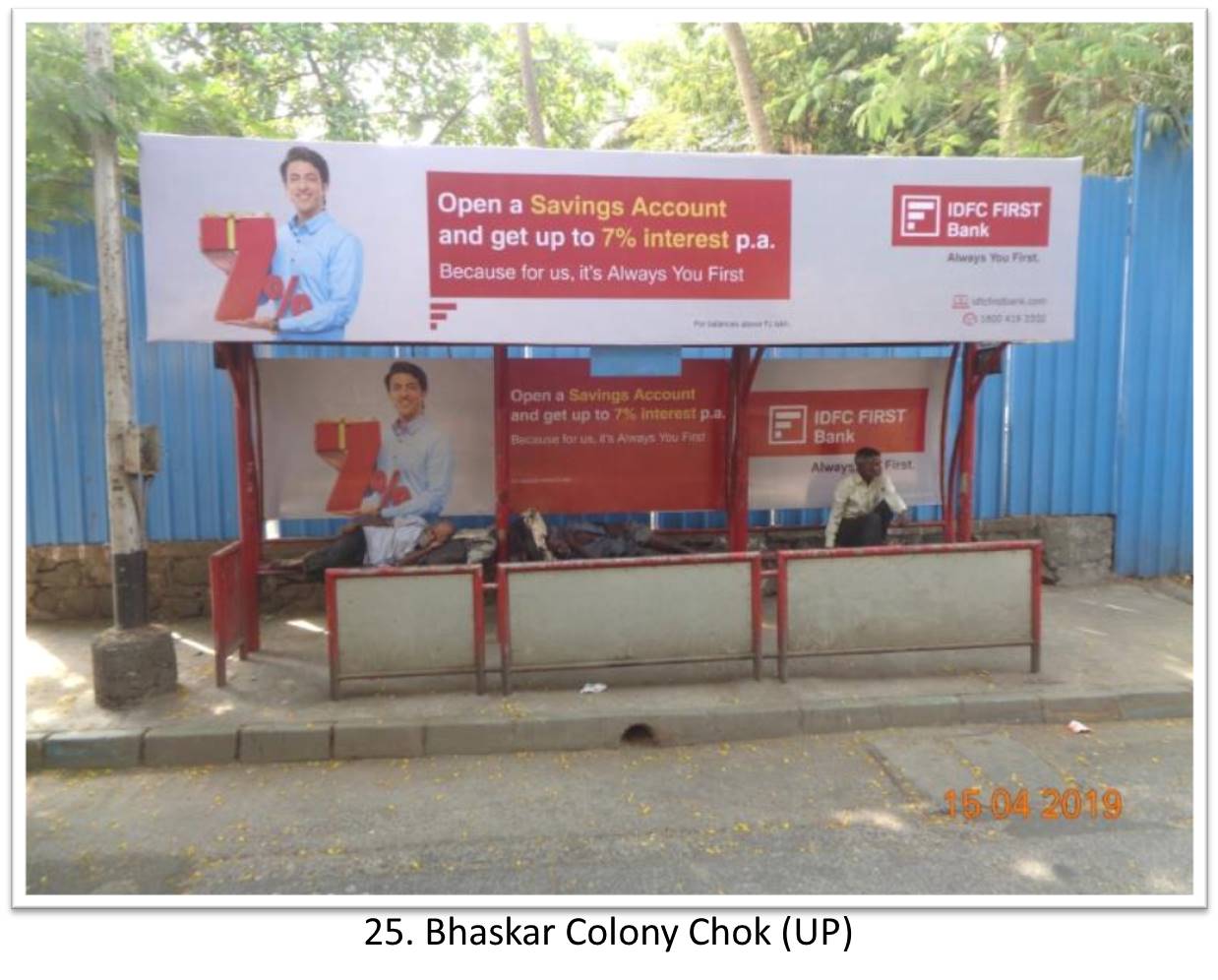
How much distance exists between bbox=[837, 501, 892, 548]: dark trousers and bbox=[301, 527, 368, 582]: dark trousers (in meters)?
4.02

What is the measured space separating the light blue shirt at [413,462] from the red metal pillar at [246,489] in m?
1.03

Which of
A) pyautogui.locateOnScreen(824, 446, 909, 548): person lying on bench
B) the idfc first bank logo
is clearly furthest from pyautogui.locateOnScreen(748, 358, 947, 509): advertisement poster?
the idfc first bank logo

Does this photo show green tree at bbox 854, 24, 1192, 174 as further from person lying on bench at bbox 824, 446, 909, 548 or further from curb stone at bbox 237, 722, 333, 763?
curb stone at bbox 237, 722, 333, 763

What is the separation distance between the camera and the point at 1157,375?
7.77 meters

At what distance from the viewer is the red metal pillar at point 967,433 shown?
641 centimetres

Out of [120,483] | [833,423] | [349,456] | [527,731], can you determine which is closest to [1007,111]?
[833,423]

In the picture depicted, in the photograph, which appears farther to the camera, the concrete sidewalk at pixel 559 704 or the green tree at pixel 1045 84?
the green tree at pixel 1045 84

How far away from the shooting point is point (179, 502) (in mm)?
6777

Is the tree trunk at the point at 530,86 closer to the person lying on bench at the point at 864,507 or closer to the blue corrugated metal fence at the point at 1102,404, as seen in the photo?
the blue corrugated metal fence at the point at 1102,404

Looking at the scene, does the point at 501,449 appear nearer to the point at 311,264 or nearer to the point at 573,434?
the point at 573,434

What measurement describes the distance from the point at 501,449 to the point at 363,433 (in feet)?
A: 4.17

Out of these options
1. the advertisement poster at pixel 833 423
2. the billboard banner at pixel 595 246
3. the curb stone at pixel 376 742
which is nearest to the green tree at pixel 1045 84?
A: the advertisement poster at pixel 833 423

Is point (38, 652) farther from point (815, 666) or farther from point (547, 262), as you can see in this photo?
point (815, 666)

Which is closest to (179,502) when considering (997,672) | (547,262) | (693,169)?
(547,262)
